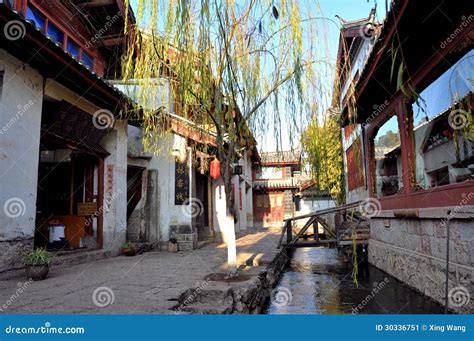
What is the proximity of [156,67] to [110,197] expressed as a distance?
4.71 meters

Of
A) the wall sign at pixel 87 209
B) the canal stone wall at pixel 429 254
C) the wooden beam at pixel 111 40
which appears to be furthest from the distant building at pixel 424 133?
the wooden beam at pixel 111 40

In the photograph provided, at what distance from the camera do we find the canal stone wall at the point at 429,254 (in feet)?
13.7

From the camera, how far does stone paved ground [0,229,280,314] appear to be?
367 centimetres

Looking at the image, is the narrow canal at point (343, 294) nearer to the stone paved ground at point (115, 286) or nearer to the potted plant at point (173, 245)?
the stone paved ground at point (115, 286)

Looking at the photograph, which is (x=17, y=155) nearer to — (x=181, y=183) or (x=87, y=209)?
(x=87, y=209)

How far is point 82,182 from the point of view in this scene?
344 inches

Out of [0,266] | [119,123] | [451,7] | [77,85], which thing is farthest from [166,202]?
[451,7]

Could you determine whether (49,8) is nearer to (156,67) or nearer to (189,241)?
(156,67)

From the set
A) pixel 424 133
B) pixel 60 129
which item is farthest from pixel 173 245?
pixel 424 133

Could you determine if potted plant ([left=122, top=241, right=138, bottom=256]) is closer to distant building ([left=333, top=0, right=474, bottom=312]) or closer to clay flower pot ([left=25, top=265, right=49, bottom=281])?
clay flower pot ([left=25, top=265, right=49, bottom=281])

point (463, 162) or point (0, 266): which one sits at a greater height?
point (463, 162)

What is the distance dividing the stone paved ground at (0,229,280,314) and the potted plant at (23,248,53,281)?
0.14 m

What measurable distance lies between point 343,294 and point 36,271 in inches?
205

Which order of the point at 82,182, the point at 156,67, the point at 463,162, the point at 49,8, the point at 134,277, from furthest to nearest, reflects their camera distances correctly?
the point at 82,182 < the point at 49,8 < the point at 463,162 < the point at 134,277 < the point at 156,67
